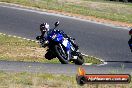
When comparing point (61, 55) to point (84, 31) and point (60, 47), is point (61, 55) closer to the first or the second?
point (60, 47)

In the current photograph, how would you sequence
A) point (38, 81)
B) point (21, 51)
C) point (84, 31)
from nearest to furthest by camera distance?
point (38, 81)
point (21, 51)
point (84, 31)

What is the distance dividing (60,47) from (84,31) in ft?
29.8

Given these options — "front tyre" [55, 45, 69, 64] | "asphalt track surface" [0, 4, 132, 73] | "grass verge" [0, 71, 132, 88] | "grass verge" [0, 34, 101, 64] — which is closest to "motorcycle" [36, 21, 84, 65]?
"front tyre" [55, 45, 69, 64]

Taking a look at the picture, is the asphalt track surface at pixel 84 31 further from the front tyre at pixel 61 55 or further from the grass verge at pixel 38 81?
the grass verge at pixel 38 81

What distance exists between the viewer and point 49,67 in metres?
12.4

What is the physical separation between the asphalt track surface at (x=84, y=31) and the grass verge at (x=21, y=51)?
1.29 meters

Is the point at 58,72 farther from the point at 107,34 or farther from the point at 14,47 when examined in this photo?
the point at 107,34

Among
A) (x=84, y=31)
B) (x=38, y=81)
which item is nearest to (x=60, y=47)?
(x=38, y=81)

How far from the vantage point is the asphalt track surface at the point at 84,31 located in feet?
63.7

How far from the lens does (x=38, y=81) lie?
395 inches

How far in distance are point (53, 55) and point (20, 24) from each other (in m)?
9.80

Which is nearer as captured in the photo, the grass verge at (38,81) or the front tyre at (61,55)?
the grass verge at (38,81)

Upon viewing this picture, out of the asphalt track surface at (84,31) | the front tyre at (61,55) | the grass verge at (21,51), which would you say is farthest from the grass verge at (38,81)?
Answer: the grass verge at (21,51)

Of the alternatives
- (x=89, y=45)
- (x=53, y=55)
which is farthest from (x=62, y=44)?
(x=89, y=45)
